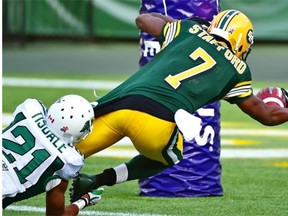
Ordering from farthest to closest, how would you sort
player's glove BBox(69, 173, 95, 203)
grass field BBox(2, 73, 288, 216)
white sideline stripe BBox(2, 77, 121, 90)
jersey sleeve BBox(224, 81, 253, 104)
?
white sideline stripe BBox(2, 77, 121, 90) → grass field BBox(2, 73, 288, 216) → player's glove BBox(69, 173, 95, 203) → jersey sleeve BBox(224, 81, 253, 104)

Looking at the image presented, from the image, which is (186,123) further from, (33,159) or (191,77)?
(33,159)

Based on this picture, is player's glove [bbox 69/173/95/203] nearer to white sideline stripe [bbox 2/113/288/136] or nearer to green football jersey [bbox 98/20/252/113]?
green football jersey [bbox 98/20/252/113]

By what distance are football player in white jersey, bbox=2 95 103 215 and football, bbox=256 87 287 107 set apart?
1.33m

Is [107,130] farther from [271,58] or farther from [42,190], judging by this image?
[271,58]

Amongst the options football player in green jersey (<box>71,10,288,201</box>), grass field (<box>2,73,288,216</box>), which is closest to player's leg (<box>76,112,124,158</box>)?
football player in green jersey (<box>71,10,288,201</box>)

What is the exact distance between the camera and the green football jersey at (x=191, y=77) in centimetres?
664

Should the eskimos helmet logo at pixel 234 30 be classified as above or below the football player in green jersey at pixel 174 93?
above

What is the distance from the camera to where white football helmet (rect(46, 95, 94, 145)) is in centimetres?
627

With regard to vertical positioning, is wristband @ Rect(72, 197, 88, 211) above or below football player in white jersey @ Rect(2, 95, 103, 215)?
below

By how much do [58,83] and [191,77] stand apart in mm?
9779

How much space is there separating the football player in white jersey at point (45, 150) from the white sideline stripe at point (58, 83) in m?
9.01

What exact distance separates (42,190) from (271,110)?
162 centimetres

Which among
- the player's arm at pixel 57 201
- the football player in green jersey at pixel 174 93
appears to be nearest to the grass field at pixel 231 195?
the football player in green jersey at pixel 174 93

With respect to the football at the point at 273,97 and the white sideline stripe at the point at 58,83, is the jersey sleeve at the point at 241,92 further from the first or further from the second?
the white sideline stripe at the point at 58,83
